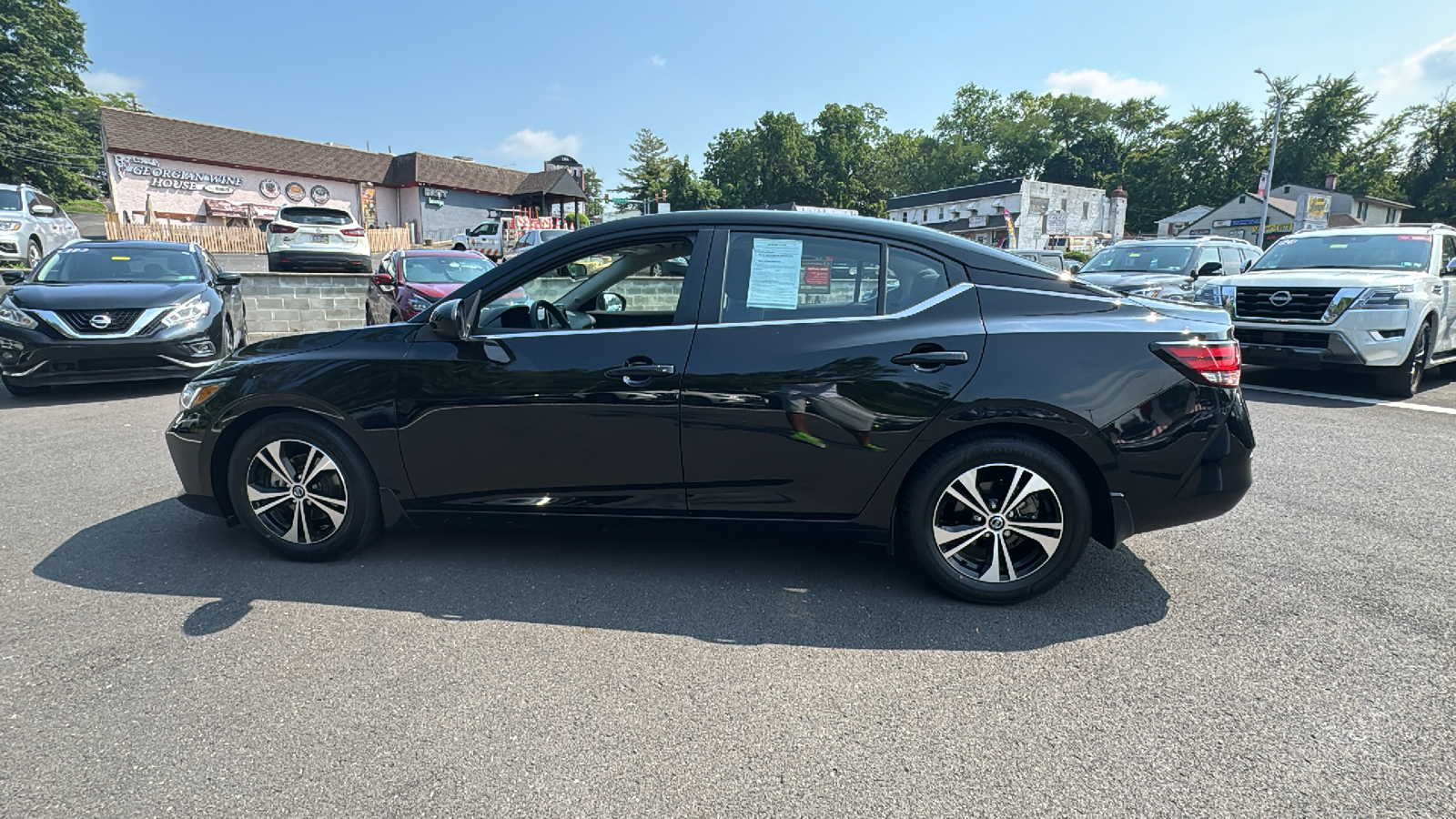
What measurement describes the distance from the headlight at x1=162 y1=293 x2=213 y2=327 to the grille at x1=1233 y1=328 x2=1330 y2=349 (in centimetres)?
1078

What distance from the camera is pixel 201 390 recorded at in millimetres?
3658

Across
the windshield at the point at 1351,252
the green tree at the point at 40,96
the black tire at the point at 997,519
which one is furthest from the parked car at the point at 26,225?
the green tree at the point at 40,96

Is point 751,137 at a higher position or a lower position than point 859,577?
higher

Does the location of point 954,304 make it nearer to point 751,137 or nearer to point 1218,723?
point 1218,723

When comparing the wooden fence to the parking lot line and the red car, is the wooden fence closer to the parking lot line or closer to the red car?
the red car

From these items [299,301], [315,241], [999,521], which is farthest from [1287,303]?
[315,241]

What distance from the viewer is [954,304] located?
3.19 meters

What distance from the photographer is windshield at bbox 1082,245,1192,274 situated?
11.9 meters

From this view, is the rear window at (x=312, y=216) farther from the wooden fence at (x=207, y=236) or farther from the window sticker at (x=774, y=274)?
the window sticker at (x=774, y=274)

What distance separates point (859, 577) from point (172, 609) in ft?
9.59

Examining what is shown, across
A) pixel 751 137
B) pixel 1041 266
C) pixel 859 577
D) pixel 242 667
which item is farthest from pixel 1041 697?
pixel 751 137

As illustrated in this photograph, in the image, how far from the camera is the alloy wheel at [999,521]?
123 inches

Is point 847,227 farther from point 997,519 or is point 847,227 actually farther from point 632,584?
point 632,584

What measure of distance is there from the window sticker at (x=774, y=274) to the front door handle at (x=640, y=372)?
0.47 m
